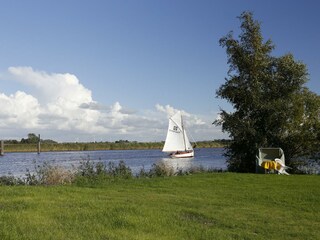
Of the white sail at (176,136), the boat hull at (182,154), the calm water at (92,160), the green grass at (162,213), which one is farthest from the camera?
the boat hull at (182,154)

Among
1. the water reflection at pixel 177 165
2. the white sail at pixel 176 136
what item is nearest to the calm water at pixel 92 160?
the water reflection at pixel 177 165

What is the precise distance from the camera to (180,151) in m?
69.9

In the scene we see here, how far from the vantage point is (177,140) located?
67.9 metres

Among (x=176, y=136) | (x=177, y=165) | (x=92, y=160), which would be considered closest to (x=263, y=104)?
(x=177, y=165)

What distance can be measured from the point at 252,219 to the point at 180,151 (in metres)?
59.0

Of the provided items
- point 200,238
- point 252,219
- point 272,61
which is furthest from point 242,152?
point 200,238

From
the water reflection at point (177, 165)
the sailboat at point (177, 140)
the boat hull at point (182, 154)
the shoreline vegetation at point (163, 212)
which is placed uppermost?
the sailboat at point (177, 140)

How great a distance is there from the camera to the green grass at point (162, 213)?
9117mm

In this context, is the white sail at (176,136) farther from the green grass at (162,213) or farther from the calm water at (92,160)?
the green grass at (162,213)

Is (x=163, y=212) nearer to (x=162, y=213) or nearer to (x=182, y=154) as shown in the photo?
(x=162, y=213)

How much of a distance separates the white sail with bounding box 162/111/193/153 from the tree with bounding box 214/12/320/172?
36269 millimetres

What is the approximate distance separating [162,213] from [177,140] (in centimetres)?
5704

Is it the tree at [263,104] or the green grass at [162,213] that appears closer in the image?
the green grass at [162,213]

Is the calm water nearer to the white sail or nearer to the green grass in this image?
the white sail
